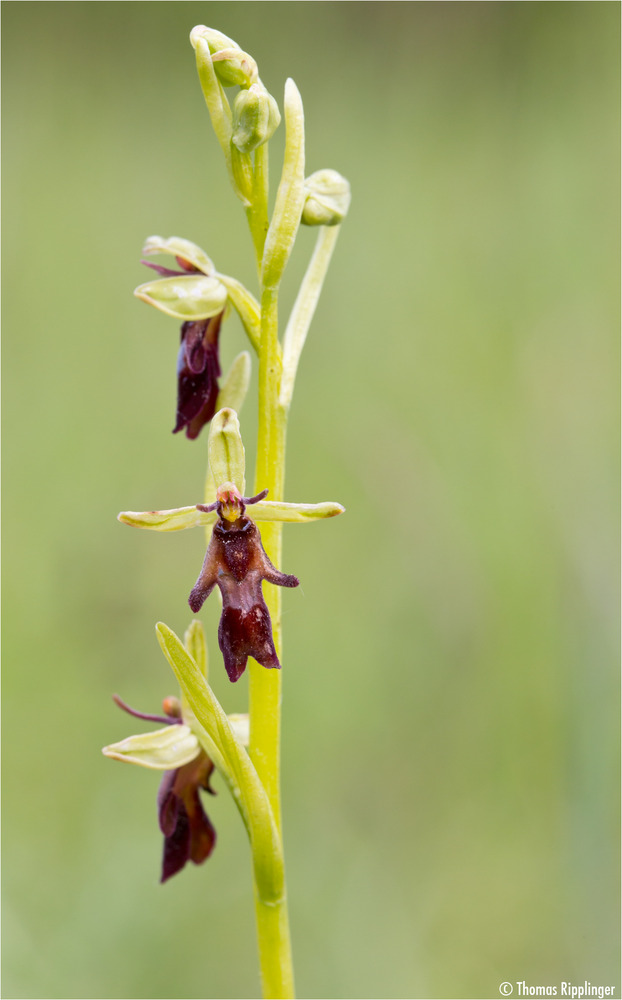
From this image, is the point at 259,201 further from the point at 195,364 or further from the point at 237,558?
the point at 237,558

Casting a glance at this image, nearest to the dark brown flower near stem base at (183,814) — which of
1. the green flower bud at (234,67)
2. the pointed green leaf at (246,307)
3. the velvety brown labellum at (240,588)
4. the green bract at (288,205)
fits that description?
the velvety brown labellum at (240,588)

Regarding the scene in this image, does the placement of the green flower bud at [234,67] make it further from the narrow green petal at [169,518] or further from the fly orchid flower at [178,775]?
the fly orchid flower at [178,775]

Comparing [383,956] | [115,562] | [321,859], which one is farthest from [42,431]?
[383,956]

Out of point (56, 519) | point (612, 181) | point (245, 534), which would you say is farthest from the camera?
point (612, 181)

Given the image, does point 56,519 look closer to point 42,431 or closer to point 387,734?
point 42,431

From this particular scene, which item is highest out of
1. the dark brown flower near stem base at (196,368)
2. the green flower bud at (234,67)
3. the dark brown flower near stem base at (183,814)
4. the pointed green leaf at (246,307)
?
the green flower bud at (234,67)

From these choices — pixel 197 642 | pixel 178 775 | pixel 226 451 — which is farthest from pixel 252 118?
pixel 178 775
